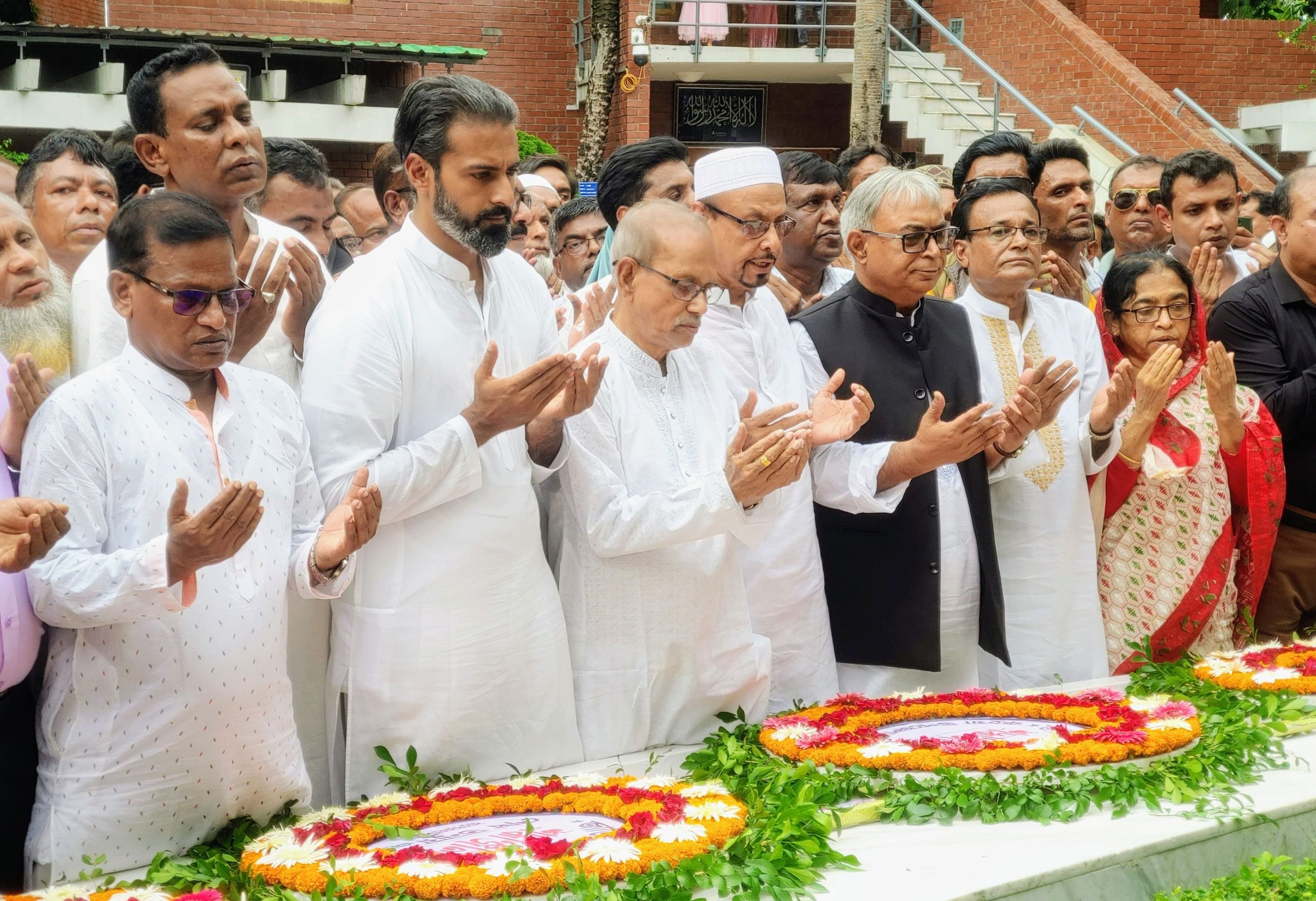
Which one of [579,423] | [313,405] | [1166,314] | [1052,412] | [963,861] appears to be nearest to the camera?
[963,861]

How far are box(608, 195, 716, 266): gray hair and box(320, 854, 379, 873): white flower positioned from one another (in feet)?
5.27

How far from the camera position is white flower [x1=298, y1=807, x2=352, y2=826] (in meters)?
2.75

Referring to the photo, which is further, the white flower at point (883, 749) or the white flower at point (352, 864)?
the white flower at point (883, 749)

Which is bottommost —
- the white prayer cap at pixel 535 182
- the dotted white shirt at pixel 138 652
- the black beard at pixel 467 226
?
the dotted white shirt at pixel 138 652

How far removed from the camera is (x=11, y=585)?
273 centimetres

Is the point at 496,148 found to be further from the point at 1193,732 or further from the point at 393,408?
the point at 1193,732

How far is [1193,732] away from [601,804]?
1.42 m

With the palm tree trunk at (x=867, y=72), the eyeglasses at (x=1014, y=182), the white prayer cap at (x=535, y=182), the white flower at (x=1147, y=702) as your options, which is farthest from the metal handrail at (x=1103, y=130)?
the white flower at (x=1147, y=702)

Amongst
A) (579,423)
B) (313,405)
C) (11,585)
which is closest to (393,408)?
(313,405)

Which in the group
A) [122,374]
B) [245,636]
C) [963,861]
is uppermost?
[122,374]

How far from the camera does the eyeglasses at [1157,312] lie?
4.37m

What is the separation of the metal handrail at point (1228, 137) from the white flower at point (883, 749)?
10.3 meters

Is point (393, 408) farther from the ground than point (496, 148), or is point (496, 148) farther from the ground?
point (496, 148)

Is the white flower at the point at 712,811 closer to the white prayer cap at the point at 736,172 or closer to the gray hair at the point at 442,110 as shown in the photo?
the gray hair at the point at 442,110
